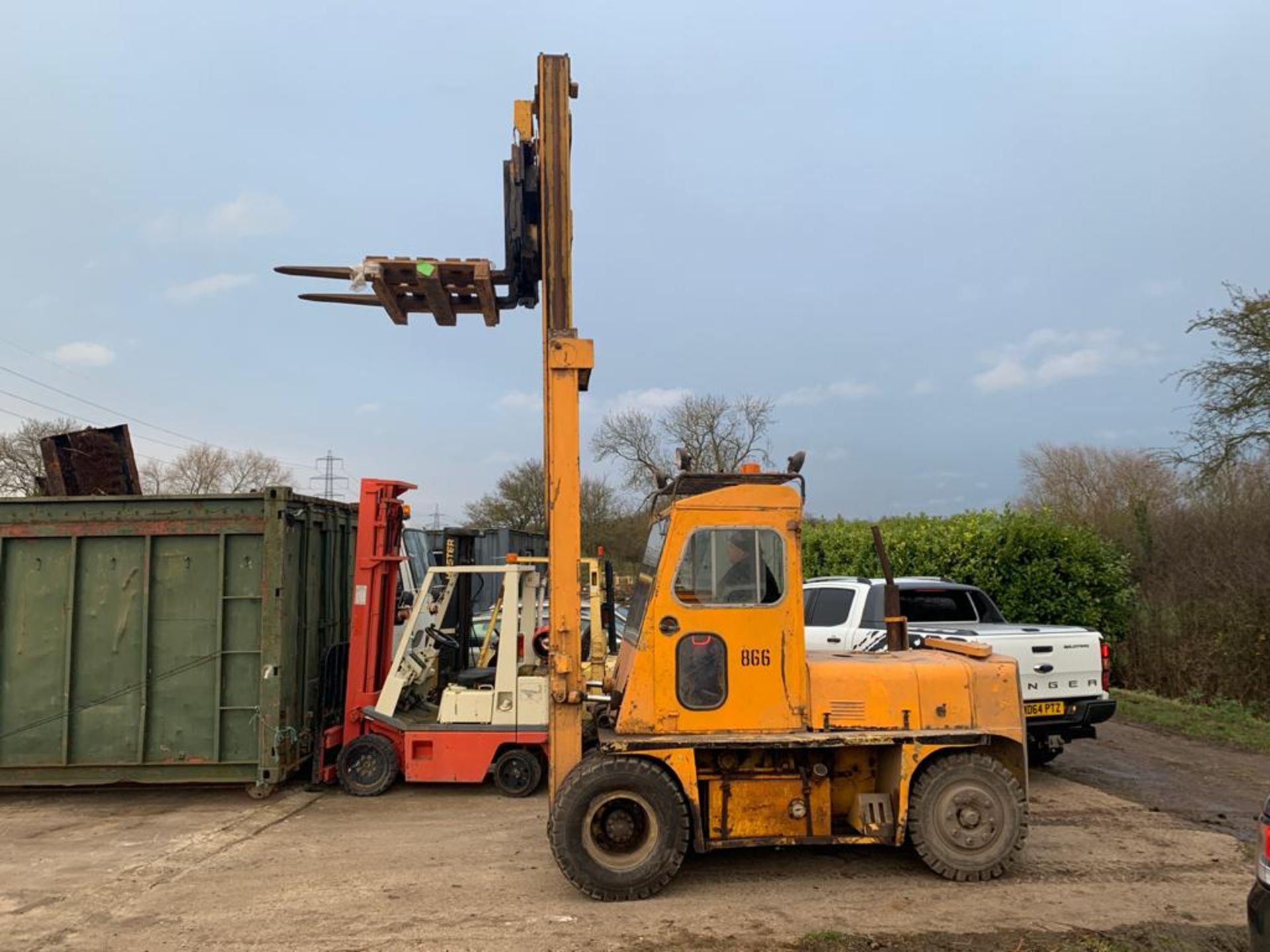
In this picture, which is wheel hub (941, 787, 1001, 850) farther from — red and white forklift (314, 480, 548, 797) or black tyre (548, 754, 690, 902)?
red and white forklift (314, 480, 548, 797)

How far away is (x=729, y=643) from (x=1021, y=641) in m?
3.79

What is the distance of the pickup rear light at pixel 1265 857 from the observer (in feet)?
10.6

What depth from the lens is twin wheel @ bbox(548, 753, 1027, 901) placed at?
510 centimetres

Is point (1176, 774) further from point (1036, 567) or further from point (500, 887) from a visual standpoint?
point (500, 887)

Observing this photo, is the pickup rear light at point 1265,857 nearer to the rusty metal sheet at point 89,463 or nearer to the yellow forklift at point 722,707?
the yellow forklift at point 722,707

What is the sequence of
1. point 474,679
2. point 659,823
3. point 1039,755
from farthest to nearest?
1. point 1039,755
2. point 474,679
3. point 659,823

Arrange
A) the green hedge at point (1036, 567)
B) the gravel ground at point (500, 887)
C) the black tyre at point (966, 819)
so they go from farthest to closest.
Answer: the green hedge at point (1036, 567)
the black tyre at point (966, 819)
the gravel ground at point (500, 887)

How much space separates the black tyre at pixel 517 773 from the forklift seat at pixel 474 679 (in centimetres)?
73

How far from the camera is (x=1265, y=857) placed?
3264 millimetres

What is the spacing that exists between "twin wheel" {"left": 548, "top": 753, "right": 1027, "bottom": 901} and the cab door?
1.40ft

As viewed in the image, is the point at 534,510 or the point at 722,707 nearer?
the point at 722,707

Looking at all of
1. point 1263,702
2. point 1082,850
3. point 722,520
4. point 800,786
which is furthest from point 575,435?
point 1263,702

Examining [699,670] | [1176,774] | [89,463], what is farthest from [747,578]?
[89,463]

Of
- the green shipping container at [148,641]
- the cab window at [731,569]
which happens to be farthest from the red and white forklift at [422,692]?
the cab window at [731,569]
